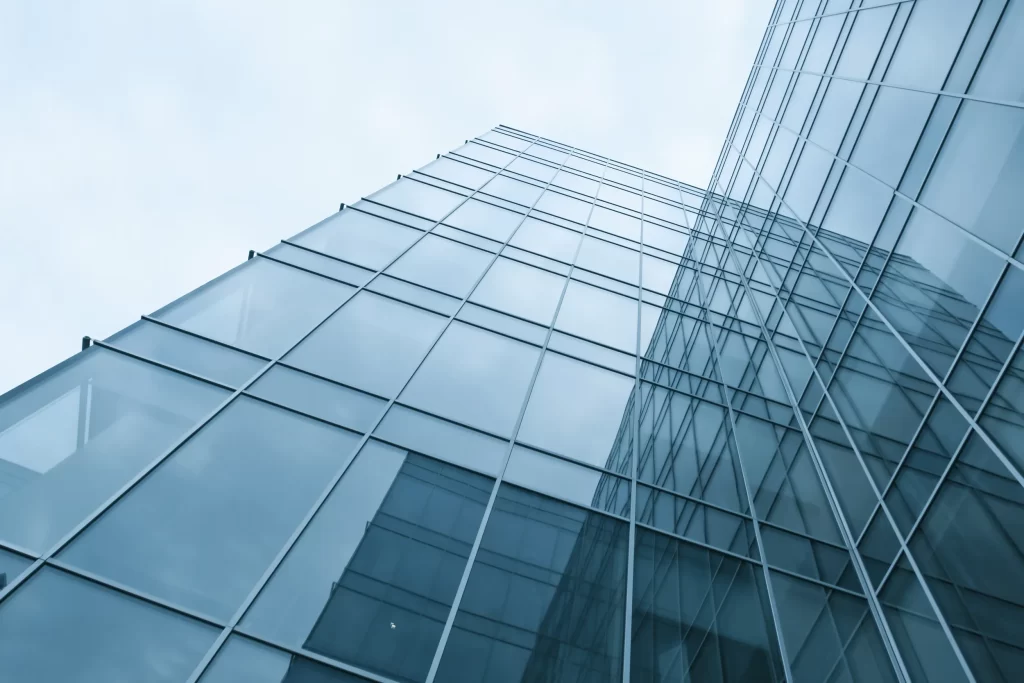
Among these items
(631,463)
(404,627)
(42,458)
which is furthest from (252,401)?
(631,463)

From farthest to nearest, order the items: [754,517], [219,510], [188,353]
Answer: [754,517] → [188,353] → [219,510]

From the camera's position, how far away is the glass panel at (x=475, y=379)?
11.3 meters

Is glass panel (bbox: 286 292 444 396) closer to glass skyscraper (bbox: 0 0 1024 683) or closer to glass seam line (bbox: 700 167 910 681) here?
glass skyscraper (bbox: 0 0 1024 683)

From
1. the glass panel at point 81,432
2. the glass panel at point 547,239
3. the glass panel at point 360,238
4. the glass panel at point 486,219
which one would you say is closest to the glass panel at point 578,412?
the glass panel at point 360,238

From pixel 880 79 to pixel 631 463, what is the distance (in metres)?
9.41

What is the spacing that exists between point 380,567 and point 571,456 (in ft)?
12.5

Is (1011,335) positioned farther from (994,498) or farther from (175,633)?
(175,633)

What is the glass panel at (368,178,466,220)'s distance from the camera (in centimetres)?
1808

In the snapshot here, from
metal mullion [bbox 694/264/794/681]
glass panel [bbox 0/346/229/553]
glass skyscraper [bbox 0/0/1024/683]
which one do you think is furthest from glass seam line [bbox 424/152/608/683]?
glass panel [bbox 0/346/229/553]

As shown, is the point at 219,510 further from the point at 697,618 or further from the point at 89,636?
the point at 697,618

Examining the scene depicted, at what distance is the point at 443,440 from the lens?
34.9 feet

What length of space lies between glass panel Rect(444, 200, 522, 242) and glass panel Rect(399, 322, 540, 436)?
5.03 meters

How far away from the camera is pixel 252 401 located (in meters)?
10.1

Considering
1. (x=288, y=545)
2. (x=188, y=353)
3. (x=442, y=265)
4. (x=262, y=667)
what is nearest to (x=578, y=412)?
(x=442, y=265)
